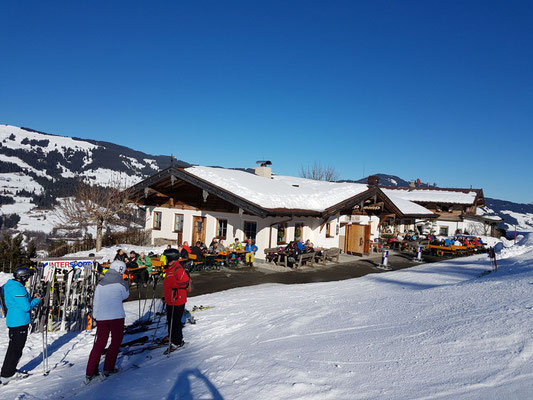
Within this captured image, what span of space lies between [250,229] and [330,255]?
408 centimetres

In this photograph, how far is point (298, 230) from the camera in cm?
1820

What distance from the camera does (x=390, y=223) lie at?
1138 inches

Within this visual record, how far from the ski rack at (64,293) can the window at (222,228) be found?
1045 cm

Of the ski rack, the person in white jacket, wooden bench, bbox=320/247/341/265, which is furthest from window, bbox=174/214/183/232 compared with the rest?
the person in white jacket

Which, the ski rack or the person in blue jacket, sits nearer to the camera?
the person in blue jacket

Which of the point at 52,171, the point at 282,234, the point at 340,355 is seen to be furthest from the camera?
the point at 52,171

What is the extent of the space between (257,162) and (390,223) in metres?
12.2

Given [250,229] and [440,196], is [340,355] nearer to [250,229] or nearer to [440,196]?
[250,229]

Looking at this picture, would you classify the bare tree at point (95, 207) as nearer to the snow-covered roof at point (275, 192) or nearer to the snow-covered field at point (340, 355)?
the snow-covered roof at point (275, 192)

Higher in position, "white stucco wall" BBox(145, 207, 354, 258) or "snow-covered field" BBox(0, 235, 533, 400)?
"white stucco wall" BBox(145, 207, 354, 258)

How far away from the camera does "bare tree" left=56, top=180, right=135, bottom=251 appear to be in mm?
18375

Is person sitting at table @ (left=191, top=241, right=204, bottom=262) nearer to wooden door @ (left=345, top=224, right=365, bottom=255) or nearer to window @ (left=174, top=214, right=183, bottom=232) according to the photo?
window @ (left=174, top=214, right=183, bottom=232)

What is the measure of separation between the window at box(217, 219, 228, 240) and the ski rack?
10.4m


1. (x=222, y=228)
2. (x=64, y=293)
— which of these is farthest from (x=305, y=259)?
(x=64, y=293)
